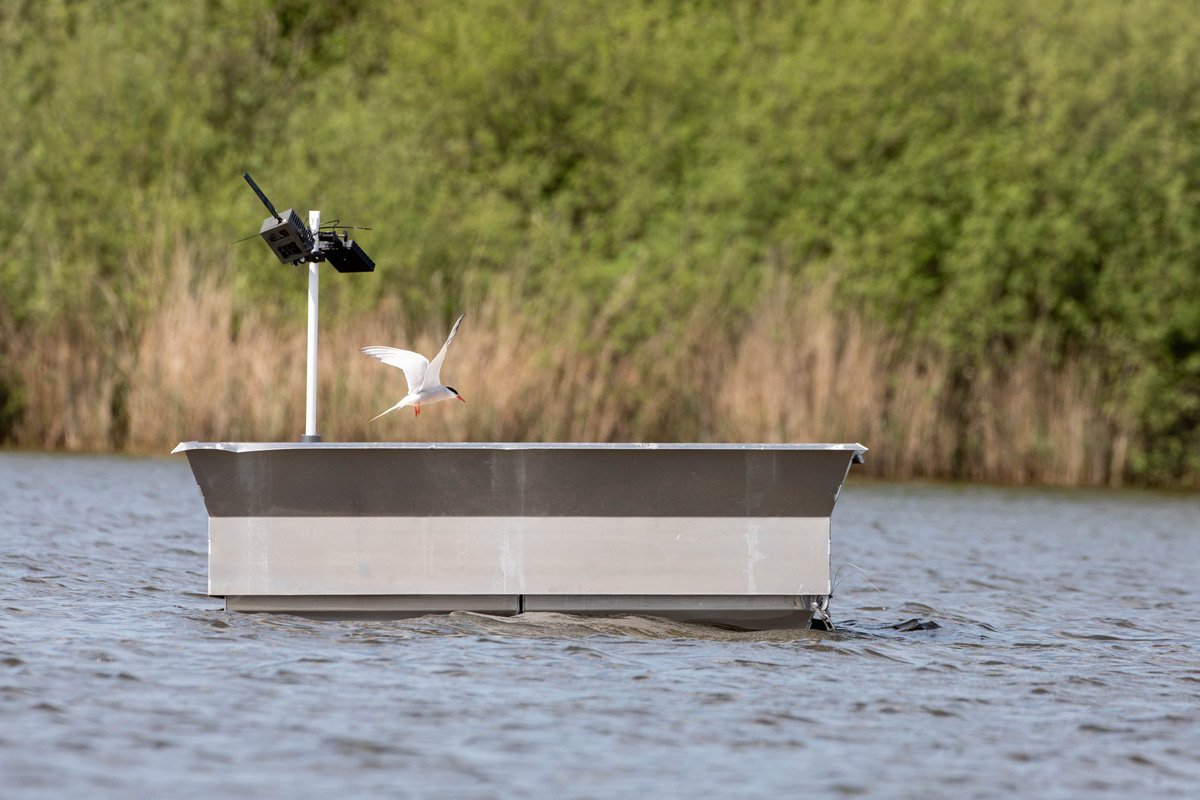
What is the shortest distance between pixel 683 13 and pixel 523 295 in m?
13.0

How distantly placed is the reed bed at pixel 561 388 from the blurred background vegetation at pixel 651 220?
6cm

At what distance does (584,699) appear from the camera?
7016 mm

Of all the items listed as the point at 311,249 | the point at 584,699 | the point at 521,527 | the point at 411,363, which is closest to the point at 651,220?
the point at 311,249

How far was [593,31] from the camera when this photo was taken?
108 ft

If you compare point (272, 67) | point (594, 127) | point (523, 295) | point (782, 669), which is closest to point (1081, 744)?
point (782, 669)

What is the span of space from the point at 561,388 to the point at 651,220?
9128mm

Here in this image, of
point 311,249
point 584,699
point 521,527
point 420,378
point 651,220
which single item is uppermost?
point 651,220

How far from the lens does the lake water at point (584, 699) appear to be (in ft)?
18.8

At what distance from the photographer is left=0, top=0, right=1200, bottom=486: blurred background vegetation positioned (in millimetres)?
22750

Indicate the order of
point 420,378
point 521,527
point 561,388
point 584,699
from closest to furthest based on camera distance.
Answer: point 584,699 → point 521,527 → point 420,378 → point 561,388

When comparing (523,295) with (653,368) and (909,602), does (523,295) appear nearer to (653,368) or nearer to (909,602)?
(653,368)

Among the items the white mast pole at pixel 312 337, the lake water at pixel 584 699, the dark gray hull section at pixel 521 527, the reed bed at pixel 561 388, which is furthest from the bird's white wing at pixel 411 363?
the reed bed at pixel 561 388

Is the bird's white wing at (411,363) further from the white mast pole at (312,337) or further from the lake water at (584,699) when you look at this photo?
the lake water at (584,699)

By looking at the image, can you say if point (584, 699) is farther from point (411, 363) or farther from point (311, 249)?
point (311, 249)
